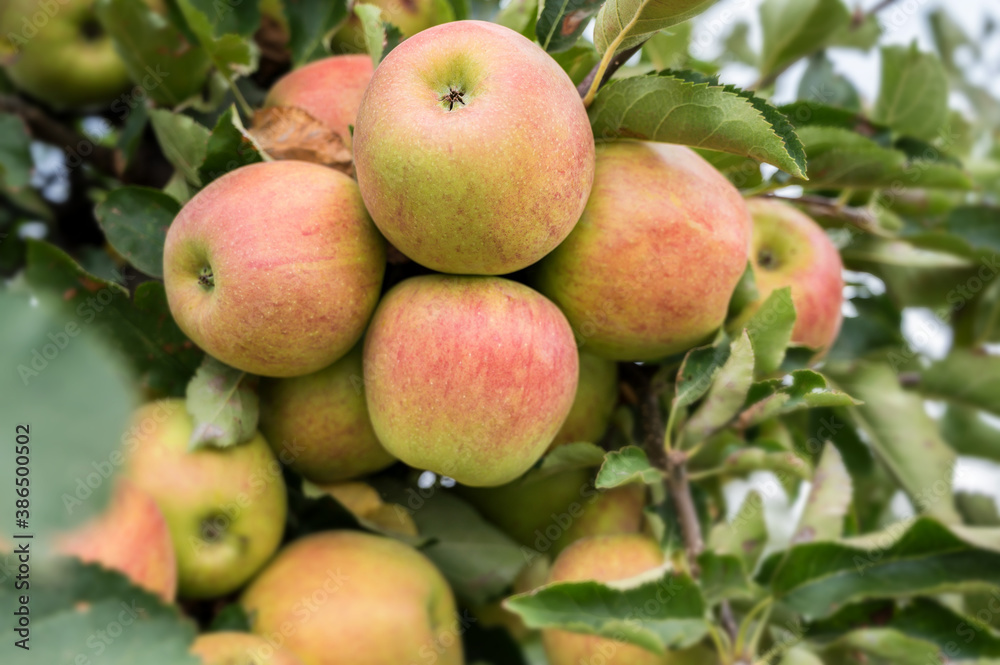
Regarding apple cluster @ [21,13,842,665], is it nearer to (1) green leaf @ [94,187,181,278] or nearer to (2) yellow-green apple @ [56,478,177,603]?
(2) yellow-green apple @ [56,478,177,603]

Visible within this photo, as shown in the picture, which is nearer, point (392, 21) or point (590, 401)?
point (590, 401)

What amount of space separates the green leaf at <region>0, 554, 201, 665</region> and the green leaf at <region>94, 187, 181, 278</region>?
39 centimetres

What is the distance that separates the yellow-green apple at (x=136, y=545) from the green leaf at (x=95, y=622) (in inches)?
0.8

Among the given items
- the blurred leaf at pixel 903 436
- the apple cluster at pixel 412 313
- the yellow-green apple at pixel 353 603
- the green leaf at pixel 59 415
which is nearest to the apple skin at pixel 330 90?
the apple cluster at pixel 412 313

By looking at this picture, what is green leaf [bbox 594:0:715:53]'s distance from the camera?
28.6 inches

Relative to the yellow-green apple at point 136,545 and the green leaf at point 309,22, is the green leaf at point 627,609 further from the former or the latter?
the green leaf at point 309,22

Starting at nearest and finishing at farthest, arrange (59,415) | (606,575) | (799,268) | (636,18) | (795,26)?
(59,415)
(636,18)
(606,575)
(799,268)
(795,26)

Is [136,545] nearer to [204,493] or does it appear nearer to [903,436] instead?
[204,493]

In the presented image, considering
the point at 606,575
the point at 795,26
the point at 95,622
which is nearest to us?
the point at 95,622

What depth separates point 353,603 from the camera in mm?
896

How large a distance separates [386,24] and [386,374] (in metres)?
0.40

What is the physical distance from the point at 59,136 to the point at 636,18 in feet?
3.34

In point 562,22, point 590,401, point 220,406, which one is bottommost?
point 590,401

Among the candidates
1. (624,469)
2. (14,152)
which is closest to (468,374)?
(624,469)
